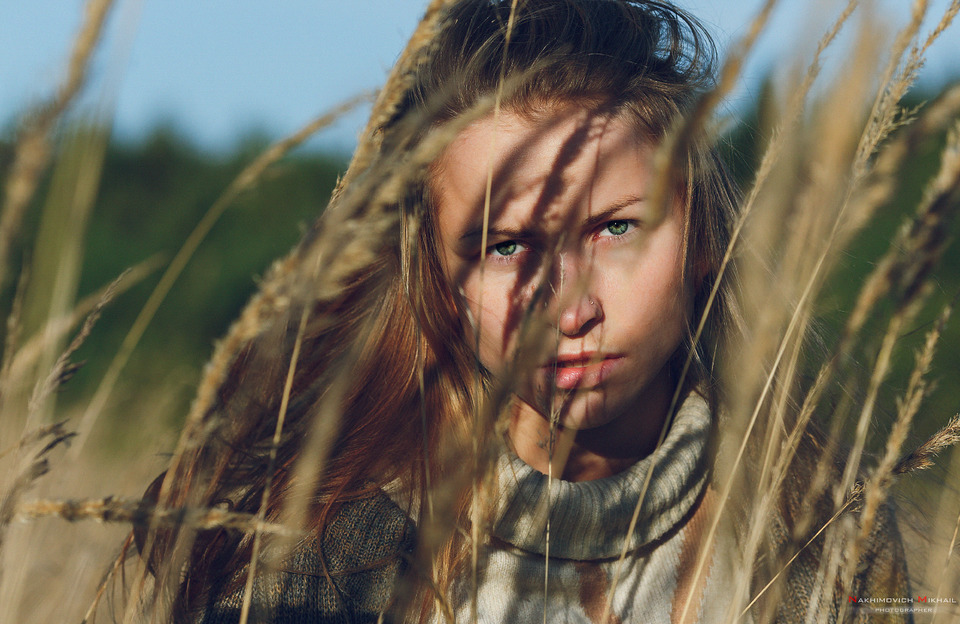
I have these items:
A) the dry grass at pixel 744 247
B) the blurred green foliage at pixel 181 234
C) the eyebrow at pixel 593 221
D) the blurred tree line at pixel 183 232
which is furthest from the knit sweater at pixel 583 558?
the blurred green foliage at pixel 181 234

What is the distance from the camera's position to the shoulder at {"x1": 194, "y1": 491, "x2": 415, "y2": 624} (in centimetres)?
134

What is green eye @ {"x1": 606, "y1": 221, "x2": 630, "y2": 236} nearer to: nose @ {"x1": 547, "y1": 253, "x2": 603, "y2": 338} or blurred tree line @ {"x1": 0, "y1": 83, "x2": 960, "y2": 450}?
nose @ {"x1": 547, "y1": 253, "x2": 603, "y2": 338}

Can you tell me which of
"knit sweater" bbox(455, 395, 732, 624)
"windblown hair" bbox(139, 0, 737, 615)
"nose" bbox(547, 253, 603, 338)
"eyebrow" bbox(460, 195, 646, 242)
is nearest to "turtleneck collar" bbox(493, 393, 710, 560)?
"knit sweater" bbox(455, 395, 732, 624)

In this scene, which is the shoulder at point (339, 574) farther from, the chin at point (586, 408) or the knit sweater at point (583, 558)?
the chin at point (586, 408)

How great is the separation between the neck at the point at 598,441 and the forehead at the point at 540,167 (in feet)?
1.71

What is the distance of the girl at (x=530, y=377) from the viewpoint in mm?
1372

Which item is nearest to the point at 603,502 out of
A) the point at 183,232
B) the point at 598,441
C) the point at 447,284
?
the point at 598,441

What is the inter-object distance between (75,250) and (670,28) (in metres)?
1.52

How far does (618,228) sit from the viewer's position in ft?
4.87

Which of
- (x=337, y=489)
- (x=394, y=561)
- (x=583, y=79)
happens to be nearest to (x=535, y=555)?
(x=394, y=561)

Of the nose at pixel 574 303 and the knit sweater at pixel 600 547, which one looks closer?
the nose at pixel 574 303

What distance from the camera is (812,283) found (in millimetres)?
995

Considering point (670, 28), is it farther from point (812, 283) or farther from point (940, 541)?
point (940, 541)

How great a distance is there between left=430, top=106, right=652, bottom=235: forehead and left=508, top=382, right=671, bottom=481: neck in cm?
52
